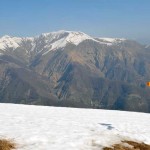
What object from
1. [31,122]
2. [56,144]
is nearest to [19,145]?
[56,144]

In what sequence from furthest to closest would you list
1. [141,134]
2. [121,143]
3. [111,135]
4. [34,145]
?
[141,134] → [111,135] → [121,143] → [34,145]

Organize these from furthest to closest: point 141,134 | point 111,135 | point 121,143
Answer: point 141,134, point 111,135, point 121,143

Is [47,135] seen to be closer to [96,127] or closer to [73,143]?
[73,143]

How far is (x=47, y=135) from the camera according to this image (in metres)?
22.1

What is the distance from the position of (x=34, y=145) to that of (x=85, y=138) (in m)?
4.06

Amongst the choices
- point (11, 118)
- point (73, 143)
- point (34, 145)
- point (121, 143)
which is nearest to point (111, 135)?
point (121, 143)

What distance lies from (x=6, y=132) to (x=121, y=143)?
7.58m

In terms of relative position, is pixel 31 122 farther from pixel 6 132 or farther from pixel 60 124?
pixel 6 132

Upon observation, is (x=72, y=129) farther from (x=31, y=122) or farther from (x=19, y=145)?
(x=19, y=145)

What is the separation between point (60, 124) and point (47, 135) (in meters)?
5.52

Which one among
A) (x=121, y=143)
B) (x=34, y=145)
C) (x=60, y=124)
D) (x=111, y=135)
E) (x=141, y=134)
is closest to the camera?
(x=34, y=145)

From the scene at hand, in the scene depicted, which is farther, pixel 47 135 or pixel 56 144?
pixel 47 135

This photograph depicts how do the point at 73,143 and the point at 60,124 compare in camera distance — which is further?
the point at 60,124

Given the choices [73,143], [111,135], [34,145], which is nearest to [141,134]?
[111,135]
